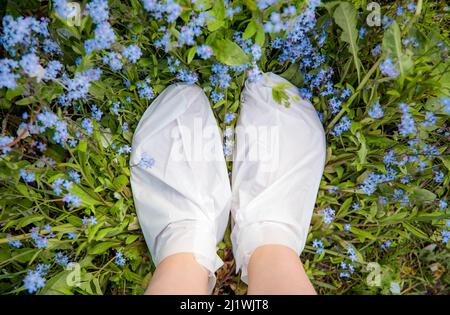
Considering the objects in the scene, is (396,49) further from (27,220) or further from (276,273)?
(27,220)

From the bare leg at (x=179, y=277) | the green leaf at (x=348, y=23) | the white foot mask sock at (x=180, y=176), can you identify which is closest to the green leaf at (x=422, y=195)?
the green leaf at (x=348, y=23)

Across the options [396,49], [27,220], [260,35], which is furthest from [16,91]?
[396,49]

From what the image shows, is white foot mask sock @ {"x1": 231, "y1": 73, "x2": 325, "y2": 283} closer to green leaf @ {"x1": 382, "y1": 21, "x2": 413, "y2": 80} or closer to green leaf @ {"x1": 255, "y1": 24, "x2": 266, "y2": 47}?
green leaf @ {"x1": 255, "y1": 24, "x2": 266, "y2": 47}

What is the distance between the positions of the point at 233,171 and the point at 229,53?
1.12 feet

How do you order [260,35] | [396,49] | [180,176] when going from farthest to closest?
[180,176] < [260,35] < [396,49]

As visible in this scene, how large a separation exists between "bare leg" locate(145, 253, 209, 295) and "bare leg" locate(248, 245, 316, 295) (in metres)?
0.12

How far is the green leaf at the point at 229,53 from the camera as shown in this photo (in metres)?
0.96

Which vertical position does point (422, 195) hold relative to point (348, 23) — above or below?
below

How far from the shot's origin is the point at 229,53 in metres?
0.97

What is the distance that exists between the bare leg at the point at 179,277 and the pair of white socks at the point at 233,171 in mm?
55

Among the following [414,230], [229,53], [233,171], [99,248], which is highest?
[229,53]
